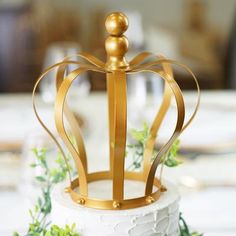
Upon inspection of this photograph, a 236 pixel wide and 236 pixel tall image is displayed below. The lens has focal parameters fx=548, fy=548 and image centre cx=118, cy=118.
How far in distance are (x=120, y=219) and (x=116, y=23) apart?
198 mm

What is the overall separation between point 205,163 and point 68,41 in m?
3.17

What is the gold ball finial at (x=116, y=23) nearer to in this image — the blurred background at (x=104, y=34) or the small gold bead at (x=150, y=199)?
the small gold bead at (x=150, y=199)

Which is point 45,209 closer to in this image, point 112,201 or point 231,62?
point 112,201

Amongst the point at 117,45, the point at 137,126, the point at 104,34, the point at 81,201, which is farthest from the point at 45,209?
the point at 104,34

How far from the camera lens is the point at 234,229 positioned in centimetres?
94

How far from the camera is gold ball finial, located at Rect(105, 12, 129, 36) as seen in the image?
56 cm

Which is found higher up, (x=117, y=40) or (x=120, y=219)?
(x=117, y=40)

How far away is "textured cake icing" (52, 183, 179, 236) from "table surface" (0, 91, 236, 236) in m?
0.39

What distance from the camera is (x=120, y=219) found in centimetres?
53

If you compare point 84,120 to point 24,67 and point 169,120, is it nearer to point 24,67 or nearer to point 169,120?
point 169,120

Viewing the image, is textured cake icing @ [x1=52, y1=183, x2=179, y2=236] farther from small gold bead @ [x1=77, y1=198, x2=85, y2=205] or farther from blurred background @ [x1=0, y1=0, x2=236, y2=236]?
blurred background @ [x1=0, y1=0, x2=236, y2=236]

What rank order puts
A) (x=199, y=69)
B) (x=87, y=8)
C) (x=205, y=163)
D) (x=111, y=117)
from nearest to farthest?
(x=111, y=117) → (x=205, y=163) → (x=199, y=69) → (x=87, y=8)

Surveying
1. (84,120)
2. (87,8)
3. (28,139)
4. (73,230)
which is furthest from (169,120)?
(87,8)

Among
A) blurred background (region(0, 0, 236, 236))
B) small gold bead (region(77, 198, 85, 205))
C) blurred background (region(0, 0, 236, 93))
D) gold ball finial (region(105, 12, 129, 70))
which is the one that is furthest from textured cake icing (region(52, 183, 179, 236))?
blurred background (region(0, 0, 236, 93))
